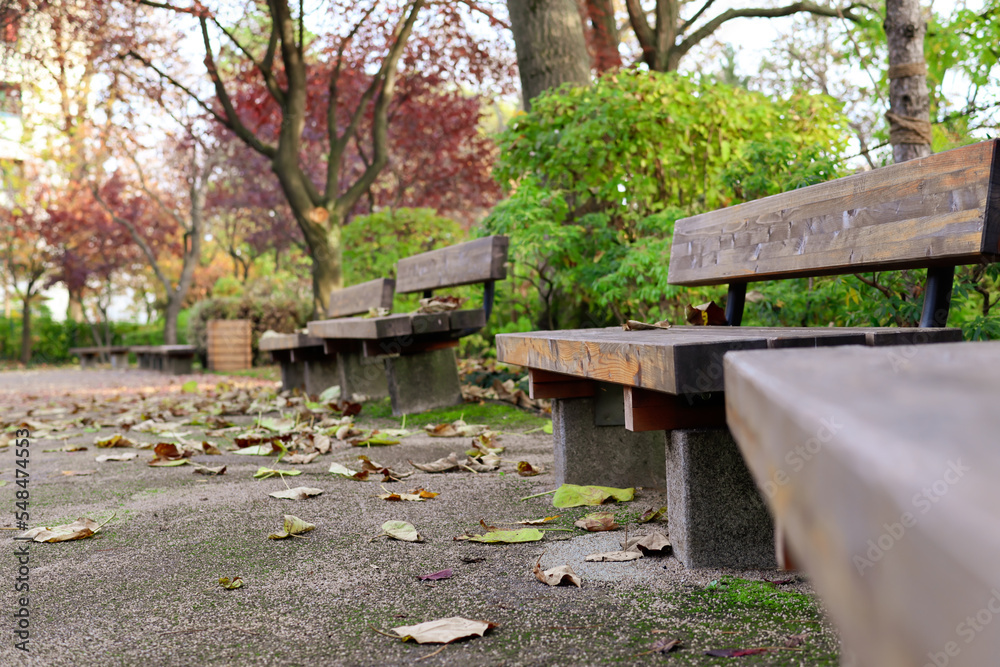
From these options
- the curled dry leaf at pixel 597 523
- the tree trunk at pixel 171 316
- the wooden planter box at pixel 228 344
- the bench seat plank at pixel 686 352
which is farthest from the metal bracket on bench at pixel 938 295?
the tree trunk at pixel 171 316

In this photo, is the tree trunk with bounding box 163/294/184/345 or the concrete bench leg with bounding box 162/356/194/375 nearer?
the concrete bench leg with bounding box 162/356/194/375

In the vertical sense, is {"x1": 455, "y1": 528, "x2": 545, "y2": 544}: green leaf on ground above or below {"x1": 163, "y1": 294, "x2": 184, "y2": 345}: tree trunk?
below

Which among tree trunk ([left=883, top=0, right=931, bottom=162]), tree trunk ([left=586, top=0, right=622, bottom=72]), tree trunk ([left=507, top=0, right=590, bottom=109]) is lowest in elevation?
tree trunk ([left=883, top=0, right=931, bottom=162])

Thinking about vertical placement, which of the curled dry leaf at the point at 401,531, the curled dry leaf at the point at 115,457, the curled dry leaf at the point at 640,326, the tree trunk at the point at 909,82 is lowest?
the curled dry leaf at the point at 401,531

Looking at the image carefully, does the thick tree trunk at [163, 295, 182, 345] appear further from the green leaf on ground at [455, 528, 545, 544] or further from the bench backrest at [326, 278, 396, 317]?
the green leaf on ground at [455, 528, 545, 544]

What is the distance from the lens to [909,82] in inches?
127

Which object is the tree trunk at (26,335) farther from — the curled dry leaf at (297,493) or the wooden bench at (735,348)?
the wooden bench at (735,348)

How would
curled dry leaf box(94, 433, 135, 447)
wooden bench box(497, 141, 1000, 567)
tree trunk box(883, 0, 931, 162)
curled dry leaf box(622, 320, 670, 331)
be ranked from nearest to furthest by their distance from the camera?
1. wooden bench box(497, 141, 1000, 567)
2. curled dry leaf box(622, 320, 670, 331)
3. tree trunk box(883, 0, 931, 162)
4. curled dry leaf box(94, 433, 135, 447)

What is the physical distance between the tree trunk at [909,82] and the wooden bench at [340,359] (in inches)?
125

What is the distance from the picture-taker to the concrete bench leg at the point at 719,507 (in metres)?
→ 1.71

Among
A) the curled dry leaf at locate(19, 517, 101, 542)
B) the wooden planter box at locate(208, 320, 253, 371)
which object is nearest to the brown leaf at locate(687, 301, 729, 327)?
the curled dry leaf at locate(19, 517, 101, 542)

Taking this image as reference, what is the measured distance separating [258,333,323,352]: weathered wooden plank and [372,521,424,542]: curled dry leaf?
3304 mm

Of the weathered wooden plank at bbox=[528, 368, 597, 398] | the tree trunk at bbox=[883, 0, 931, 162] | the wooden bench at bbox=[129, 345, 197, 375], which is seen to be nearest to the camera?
the weathered wooden plank at bbox=[528, 368, 597, 398]

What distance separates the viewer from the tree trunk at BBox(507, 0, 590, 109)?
253 inches
